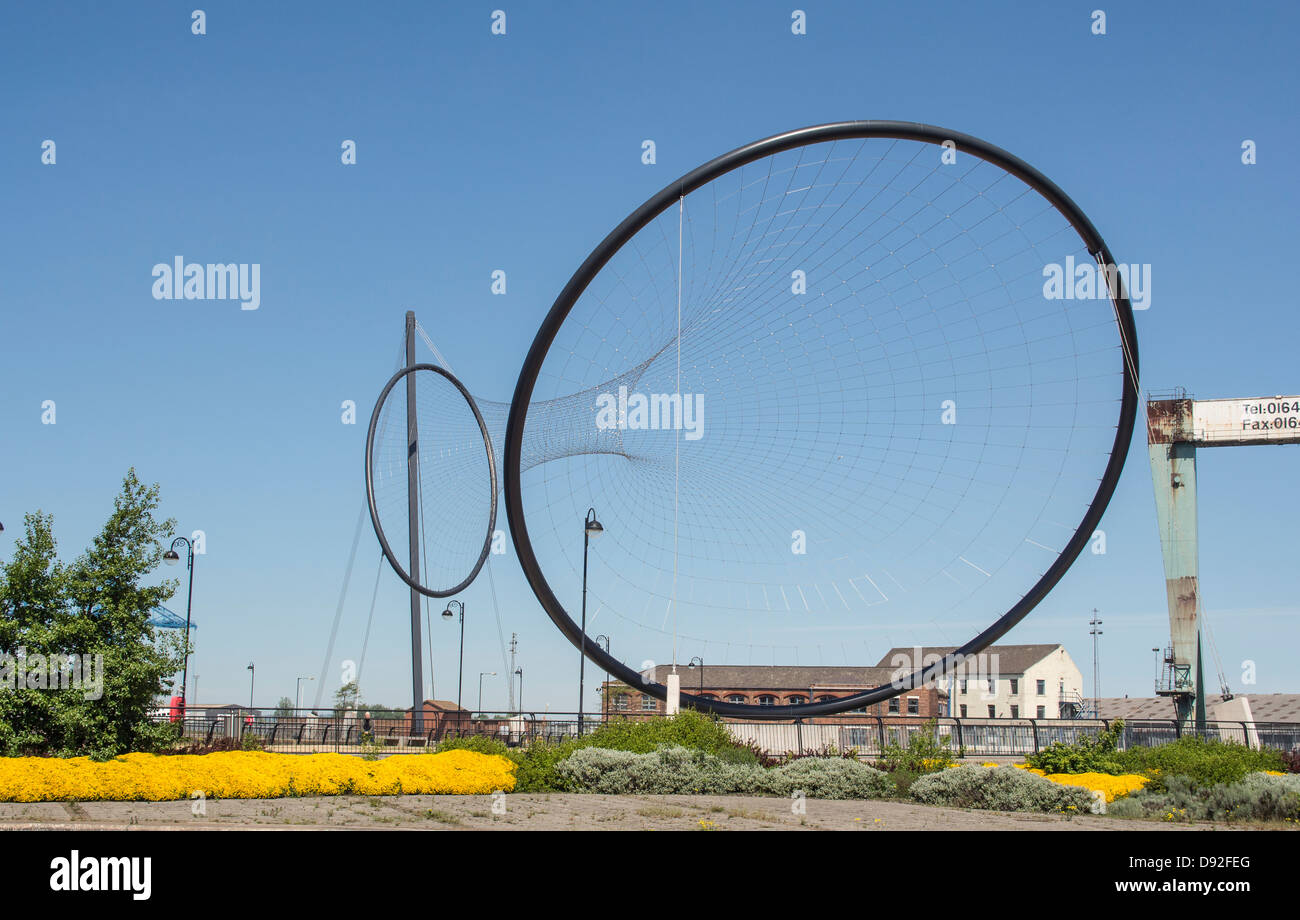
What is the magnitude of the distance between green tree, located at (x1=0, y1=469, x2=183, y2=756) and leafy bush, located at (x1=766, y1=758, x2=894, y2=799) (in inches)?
468

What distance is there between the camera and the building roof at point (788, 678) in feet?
352

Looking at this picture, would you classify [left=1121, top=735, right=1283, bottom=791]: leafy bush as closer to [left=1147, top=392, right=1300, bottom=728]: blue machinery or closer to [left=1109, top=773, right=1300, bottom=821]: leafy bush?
[left=1109, top=773, right=1300, bottom=821]: leafy bush

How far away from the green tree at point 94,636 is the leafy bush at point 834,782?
39.0ft

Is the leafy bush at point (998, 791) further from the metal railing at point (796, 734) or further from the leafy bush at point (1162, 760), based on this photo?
the metal railing at point (796, 734)

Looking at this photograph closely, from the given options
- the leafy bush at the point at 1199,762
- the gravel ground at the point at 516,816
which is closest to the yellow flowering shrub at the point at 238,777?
the gravel ground at the point at 516,816

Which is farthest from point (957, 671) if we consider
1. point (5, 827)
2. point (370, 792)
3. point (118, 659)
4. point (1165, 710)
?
point (1165, 710)

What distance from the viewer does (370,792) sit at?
1755cm

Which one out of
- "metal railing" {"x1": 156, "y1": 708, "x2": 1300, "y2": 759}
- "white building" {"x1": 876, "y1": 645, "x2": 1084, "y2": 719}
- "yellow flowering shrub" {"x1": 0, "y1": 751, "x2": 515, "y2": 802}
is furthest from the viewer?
"white building" {"x1": 876, "y1": 645, "x2": 1084, "y2": 719}

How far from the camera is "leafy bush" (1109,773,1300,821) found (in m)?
15.9

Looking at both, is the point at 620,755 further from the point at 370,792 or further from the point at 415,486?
the point at 415,486

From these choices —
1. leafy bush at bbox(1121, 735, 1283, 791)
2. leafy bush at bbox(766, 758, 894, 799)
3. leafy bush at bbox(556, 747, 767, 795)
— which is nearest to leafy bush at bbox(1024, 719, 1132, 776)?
leafy bush at bbox(1121, 735, 1283, 791)

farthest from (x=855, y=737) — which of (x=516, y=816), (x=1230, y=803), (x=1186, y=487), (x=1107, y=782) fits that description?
(x=1186, y=487)
